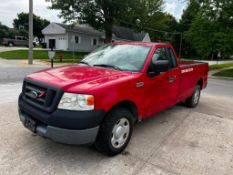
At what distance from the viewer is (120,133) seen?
336 centimetres

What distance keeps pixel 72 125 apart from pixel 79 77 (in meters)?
0.79

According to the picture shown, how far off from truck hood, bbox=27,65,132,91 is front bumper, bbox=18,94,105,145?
36 centimetres

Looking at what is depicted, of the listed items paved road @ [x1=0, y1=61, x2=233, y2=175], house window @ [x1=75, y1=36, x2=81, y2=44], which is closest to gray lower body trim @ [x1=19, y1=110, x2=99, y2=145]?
paved road @ [x1=0, y1=61, x2=233, y2=175]

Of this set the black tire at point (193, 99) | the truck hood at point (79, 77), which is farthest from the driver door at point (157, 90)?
the black tire at point (193, 99)

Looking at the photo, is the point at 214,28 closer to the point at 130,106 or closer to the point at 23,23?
the point at 130,106

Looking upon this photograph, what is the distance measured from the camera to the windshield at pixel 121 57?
388cm

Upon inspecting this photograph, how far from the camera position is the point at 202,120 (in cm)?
531

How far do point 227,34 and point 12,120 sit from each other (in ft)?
51.0

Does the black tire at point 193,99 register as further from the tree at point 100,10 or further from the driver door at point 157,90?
the tree at point 100,10

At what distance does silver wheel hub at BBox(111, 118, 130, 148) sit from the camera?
3.27m

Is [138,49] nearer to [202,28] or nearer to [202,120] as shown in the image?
[202,120]

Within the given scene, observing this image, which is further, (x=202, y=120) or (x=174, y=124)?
(x=202, y=120)

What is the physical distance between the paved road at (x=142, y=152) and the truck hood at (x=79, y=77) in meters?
1.14

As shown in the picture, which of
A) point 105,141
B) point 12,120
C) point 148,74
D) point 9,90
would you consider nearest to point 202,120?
point 148,74
